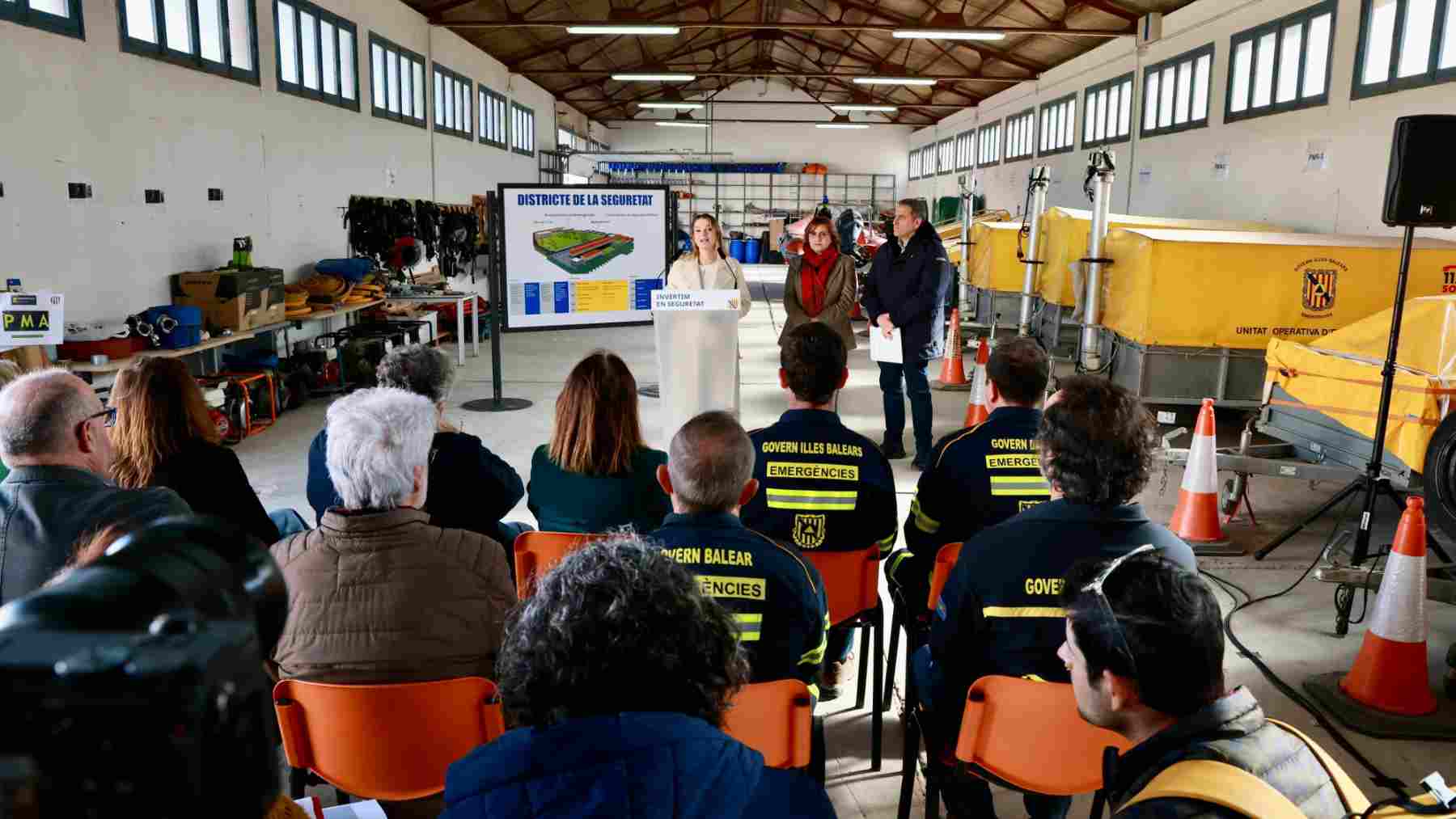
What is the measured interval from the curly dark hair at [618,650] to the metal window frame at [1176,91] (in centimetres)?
1330

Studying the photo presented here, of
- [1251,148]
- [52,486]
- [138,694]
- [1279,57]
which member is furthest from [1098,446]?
[1251,148]

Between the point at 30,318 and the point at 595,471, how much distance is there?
11.3 feet

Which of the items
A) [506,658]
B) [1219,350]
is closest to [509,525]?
[506,658]

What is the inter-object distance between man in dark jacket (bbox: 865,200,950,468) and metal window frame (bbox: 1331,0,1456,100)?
5.24 m

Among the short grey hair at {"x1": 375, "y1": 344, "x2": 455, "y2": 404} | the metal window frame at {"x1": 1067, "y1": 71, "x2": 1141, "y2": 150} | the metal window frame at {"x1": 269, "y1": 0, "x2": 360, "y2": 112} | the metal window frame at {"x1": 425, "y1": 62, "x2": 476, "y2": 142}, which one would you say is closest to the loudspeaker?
the short grey hair at {"x1": 375, "y1": 344, "x2": 455, "y2": 404}

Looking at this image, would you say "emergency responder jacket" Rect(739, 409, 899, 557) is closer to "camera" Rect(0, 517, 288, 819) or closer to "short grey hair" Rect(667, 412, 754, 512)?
"short grey hair" Rect(667, 412, 754, 512)

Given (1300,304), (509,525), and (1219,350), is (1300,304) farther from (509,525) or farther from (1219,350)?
(509,525)

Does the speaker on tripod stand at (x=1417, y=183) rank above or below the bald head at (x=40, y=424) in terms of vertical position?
above

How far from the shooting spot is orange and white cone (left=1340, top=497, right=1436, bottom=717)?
3.22m

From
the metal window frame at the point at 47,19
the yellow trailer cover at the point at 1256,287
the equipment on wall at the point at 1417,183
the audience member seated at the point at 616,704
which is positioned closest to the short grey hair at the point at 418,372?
the audience member seated at the point at 616,704

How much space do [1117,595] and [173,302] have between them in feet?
26.9

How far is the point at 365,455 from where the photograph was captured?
80.7 inches

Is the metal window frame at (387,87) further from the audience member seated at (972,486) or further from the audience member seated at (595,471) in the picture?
the audience member seated at (972,486)

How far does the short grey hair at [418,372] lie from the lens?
3.29m
